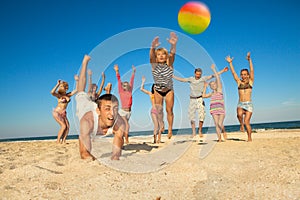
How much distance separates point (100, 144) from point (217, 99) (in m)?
4.60

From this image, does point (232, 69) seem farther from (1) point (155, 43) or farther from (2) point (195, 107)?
(1) point (155, 43)

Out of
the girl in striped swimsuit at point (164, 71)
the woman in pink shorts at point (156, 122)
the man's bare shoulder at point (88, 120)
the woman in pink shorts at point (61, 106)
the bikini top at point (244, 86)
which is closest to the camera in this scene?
the man's bare shoulder at point (88, 120)

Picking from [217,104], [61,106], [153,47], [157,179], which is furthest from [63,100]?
[157,179]

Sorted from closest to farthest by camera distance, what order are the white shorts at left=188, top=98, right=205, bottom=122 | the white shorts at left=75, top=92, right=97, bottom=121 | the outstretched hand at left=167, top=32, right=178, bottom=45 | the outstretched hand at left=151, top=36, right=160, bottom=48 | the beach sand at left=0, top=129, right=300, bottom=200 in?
the beach sand at left=0, top=129, right=300, bottom=200
the white shorts at left=75, top=92, right=97, bottom=121
the outstretched hand at left=151, top=36, right=160, bottom=48
the outstretched hand at left=167, top=32, right=178, bottom=45
the white shorts at left=188, top=98, right=205, bottom=122

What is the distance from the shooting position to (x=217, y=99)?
27.4 ft

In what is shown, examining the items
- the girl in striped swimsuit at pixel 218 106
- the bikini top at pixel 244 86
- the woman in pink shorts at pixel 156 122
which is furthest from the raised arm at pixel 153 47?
the bikini top at pixel 244 86

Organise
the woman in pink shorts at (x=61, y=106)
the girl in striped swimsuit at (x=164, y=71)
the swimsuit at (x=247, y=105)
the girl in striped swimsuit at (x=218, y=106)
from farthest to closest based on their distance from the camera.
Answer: the woman in pink shorts at (x=61, y=106)
the girl in striped swimsuit at (x=218, y=106)
the swimsuit at (x=247, y=105)
the girl in striped swimsuit at (x=164, y=71)

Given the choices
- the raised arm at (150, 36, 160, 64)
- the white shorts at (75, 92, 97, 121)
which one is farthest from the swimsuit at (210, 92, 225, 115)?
the white shorts at (75, 92, 97, 121)

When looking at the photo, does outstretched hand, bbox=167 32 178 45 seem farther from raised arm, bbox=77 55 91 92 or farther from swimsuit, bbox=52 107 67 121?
swimsuit, bbox=52 107 67 121

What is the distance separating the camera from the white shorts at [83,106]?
4.63 m

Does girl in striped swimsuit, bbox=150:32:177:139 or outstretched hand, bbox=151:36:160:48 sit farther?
girl in striped swimsuit, bbox=150:32:177:139

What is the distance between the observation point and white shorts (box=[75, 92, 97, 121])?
15.2 feet

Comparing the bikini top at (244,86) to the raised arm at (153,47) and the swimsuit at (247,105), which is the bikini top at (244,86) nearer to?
the swimsuit at (247,105)

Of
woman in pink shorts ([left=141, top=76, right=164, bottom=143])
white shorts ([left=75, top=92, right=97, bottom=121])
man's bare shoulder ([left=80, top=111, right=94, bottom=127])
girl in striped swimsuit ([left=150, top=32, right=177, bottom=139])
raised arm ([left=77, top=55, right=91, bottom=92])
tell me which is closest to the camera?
man's bare shoulder ([left=80, top=111, right=94, bottom=127])
